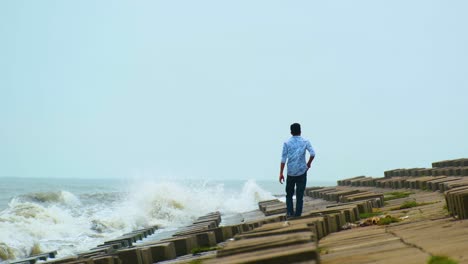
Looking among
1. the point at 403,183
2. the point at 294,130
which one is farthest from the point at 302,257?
the point at 403,183

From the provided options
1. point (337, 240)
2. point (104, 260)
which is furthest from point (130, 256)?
Result: point (337, 240)

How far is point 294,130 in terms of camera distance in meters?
11.9

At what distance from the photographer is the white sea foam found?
19812 mm

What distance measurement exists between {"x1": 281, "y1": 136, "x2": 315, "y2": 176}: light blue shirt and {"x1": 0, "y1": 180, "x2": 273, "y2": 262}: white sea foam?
593 cm

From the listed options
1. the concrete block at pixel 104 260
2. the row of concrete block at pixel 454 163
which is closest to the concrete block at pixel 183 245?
the concrete block at pixel 104 260

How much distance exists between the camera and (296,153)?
11914mm

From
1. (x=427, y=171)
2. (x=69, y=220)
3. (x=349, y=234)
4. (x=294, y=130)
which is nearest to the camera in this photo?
(x=349, y=234)

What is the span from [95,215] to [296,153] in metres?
20.0

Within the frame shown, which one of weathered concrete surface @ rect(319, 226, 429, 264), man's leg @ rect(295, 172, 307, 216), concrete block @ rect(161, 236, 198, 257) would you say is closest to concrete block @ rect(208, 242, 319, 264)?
weathered concrete surface @ rect(319, 226, 429, 264)

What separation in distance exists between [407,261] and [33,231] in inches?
691

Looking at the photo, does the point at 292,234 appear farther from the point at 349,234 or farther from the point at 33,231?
the point at 33,231

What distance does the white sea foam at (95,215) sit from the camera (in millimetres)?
19812

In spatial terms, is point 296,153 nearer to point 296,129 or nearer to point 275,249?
point 296,129

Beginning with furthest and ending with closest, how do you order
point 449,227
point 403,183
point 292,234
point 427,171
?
point 427,171
point 403,183
point 449,227
point 292,234
